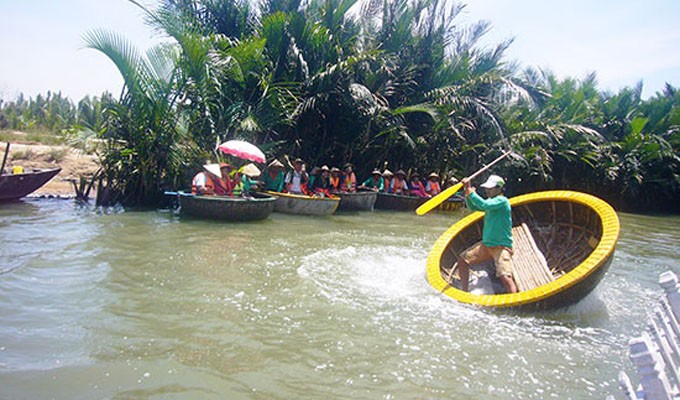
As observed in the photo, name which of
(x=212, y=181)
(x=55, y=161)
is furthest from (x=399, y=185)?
(x=55, y=161)

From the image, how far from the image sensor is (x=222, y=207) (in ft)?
28.1

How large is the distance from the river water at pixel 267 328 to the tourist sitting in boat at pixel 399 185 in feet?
22.0

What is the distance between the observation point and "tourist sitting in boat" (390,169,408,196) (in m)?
13.7

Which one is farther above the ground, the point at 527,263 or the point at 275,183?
the point at 275,183

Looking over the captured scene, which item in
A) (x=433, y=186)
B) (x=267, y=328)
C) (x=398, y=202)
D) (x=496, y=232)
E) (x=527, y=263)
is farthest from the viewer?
(x=433, y=186)

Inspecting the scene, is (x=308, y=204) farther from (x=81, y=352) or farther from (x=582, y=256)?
(x=81, y=352)

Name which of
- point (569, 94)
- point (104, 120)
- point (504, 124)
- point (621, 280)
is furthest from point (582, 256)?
point (569, 94)

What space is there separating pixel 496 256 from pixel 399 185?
29.2 feet

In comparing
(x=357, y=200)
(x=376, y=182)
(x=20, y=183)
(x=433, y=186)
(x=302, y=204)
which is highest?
(x=433, y=186)

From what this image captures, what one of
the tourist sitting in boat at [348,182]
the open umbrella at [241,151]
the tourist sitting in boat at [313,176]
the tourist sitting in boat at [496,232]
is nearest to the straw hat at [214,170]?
the open umbrella at [241,151]

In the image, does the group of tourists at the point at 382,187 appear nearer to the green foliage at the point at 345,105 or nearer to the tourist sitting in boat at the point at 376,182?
the tourist sitting in boat at the point at 376,182

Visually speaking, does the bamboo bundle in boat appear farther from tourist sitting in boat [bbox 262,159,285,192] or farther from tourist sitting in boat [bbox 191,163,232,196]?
tourist sitting in boat [bbox 262,159,285,192]

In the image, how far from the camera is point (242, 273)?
554 centimetres

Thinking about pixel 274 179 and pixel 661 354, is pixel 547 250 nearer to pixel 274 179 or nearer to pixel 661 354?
pixel 661 354
